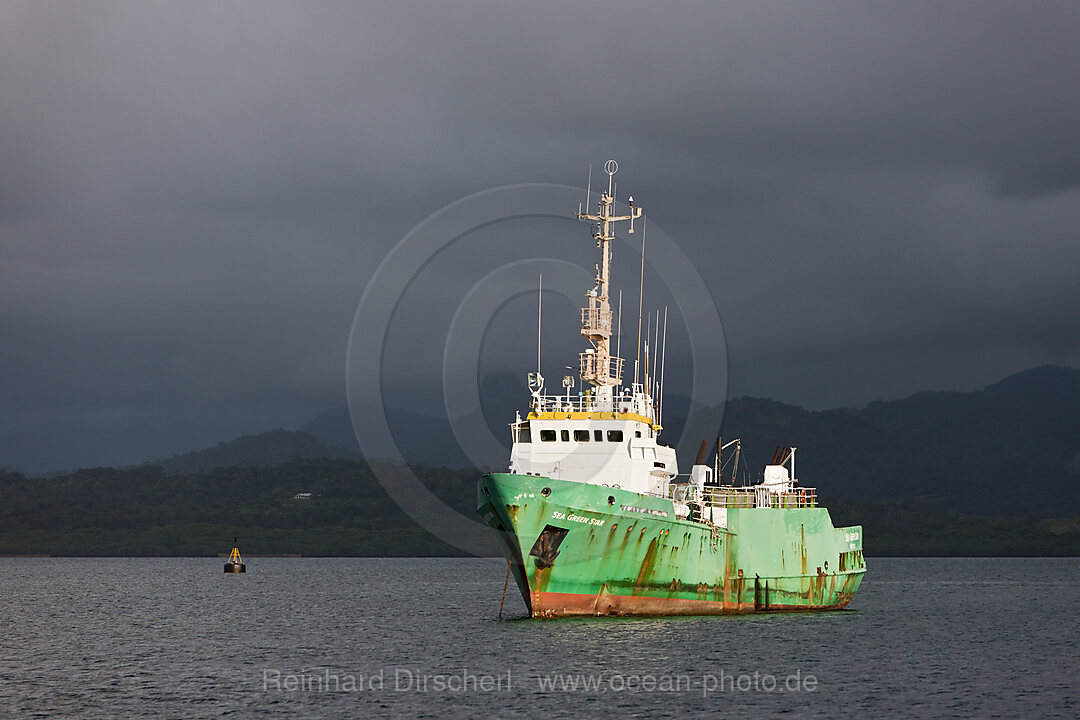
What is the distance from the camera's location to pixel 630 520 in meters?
53.3

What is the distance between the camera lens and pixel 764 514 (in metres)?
62.2

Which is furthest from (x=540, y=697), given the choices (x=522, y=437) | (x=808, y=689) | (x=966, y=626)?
(x=966, y=626)

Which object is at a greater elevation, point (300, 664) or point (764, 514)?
point (764, 514)

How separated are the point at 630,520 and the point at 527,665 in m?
9.15

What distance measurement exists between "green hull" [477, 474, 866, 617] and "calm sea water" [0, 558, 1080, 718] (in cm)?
137

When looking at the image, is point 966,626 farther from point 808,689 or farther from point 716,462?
point 808,689

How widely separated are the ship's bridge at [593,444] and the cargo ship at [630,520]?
57 mm

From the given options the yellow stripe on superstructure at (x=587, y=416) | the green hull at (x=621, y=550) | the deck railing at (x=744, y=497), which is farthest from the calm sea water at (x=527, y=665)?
the yellow stripe on superstructure at (x=587, y=416)

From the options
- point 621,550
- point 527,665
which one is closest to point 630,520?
point 621,550

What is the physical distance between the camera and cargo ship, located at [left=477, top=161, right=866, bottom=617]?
172 feet

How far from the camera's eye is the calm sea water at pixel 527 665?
4031 cm

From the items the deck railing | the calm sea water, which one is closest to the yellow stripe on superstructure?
the deck railing

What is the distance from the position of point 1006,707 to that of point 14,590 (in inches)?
4265

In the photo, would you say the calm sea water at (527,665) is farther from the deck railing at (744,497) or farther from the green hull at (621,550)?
the deck railing at (744,497)
